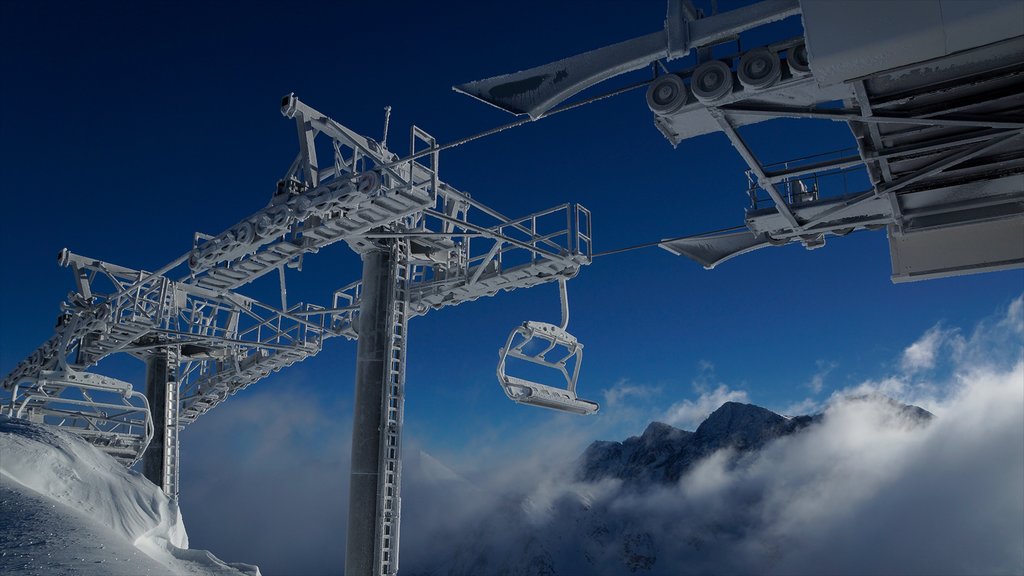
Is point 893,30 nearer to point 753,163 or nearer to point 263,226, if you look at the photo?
point 753,163

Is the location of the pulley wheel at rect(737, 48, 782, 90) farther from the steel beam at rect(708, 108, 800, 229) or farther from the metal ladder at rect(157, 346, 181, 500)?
the metal ladder at rect(157, 346, 181, 500)

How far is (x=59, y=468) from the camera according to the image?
7.96m

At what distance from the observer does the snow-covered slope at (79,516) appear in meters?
6.41

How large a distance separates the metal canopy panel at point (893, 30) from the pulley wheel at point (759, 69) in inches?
44.9

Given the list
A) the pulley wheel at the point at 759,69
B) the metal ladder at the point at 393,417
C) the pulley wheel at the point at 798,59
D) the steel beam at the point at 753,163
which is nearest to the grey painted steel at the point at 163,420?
the metal ladder at the point at 393,417

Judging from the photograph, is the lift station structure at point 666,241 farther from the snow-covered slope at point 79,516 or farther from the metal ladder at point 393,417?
the snow-covered slope at point 79,516

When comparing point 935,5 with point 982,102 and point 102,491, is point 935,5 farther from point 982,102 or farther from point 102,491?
point 102,491

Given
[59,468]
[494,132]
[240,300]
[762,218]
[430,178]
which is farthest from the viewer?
[240,300]

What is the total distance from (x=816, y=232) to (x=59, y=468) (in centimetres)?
1256

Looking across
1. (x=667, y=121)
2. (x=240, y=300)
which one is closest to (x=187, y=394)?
(x=240, y=300)

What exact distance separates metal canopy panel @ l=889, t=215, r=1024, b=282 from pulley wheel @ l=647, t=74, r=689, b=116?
543 cm

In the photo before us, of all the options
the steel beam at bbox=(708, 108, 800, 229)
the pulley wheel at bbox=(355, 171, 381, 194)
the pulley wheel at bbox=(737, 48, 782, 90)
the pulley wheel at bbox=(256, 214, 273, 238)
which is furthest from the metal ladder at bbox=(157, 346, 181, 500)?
the pulley wheel at bbox=(737, 48, 782, 90)

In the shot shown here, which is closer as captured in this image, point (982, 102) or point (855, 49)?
point (855, 49)

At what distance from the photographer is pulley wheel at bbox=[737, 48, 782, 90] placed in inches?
385
